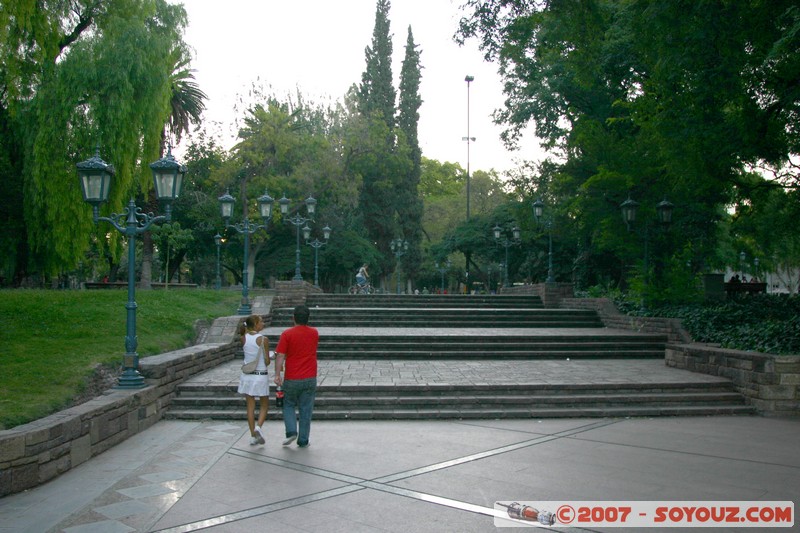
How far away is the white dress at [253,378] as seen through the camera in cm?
740

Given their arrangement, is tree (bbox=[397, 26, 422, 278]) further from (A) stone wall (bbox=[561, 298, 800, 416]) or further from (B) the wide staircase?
(A) stone wall (bbox=[561, 298, 800, 416])

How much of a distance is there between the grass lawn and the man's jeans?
8.74ft

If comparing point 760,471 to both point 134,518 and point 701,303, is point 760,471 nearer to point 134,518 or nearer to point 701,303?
point 134,518

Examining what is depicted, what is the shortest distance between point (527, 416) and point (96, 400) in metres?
5.94

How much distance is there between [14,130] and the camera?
1772 cm

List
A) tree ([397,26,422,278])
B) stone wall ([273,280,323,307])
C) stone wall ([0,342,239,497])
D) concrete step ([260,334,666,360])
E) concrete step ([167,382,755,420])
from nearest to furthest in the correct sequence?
1. stone wall ([0,342,239,497])
2. concrete step ([167,382,755,420])
3. concrete step ([260,334,666,360])
4. stone wall ([273,280,323,307])
5. tree ([397,26,422,278])

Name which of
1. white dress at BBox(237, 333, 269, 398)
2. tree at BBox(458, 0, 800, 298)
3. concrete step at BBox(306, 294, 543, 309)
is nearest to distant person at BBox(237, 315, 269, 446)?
white dress at BBox(237, 333, 269, 398)

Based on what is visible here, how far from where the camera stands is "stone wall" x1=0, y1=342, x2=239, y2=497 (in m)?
5.57

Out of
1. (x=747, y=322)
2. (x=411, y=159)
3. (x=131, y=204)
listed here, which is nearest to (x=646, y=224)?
(x=747, y=322)

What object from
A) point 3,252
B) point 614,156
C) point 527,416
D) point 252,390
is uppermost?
point 614,156

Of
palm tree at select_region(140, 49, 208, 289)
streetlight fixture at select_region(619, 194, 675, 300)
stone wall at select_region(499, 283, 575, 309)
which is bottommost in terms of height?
stone wall at select_region(499, 283, 575, 309)

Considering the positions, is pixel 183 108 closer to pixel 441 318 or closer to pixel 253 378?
pixel 441 318

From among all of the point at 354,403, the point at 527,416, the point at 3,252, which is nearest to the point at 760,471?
the point at 527,416

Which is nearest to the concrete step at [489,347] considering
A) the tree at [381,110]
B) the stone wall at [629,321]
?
the stone wall at [629,321]
